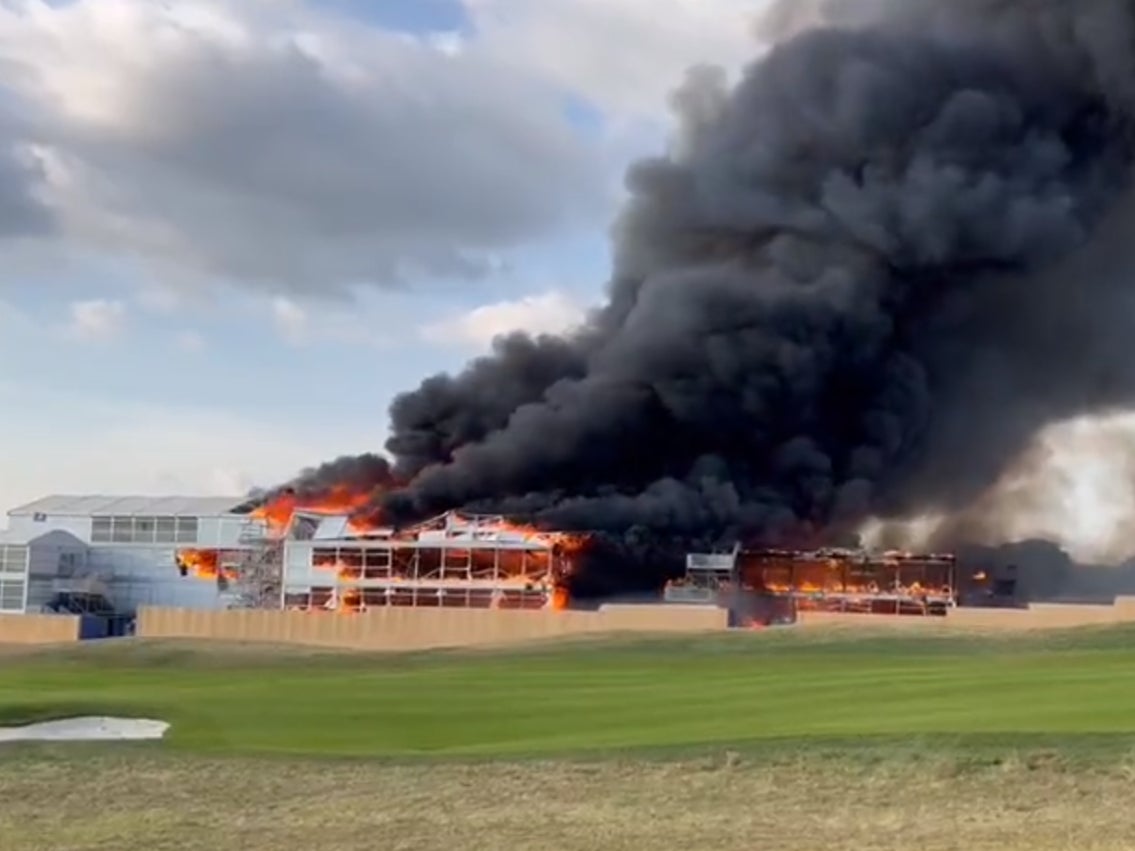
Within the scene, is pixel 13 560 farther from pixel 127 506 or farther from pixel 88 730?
pixel 88 730

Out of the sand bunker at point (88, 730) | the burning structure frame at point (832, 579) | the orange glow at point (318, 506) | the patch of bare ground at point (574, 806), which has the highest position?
the orange glow at point (318, 506)

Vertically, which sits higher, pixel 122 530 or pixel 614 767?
pixel 122 530

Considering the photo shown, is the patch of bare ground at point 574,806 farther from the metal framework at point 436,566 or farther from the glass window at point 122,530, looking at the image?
the glass window at point 122,530

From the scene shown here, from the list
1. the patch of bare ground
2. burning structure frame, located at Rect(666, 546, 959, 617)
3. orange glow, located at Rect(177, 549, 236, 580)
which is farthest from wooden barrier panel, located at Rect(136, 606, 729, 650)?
the patch of bare ground

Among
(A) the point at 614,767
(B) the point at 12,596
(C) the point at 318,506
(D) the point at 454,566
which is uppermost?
(C) the point at 318,506

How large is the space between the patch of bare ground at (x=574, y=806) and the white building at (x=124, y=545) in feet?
163

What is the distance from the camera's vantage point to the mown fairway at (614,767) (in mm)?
12117

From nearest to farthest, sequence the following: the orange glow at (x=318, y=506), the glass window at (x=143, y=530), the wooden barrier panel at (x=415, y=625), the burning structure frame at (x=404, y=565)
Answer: the wooden barrier panel at (x=415, y=625)
the burning structure frame at (x=404, y=565)
the orange glow at (x=318, y=506)
the glass window at (x=143, y=530)

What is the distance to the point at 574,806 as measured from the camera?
13.5m

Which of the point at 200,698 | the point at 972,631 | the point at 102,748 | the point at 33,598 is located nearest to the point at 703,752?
the point at 102,748

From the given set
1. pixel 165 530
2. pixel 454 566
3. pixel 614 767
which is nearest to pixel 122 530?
pixel 165 530

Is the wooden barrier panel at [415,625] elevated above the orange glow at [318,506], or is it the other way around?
the orange glow at [318,506]

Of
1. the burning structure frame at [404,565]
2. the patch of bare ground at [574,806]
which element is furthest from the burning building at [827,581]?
the patch of bare ground at [574,806]

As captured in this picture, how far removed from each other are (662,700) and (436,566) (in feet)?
114
